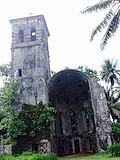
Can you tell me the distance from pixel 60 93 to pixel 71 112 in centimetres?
273

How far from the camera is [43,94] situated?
27266 mm

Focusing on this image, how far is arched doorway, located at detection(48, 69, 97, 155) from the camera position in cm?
3072

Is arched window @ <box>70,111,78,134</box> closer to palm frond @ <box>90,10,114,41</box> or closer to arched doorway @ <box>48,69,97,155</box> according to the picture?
arched doorway @ <box>48,69,97,155</box>

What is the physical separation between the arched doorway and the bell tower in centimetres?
220

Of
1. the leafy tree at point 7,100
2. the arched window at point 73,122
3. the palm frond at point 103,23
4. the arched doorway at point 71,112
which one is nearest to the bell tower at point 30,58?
the leafy tree at point 7,100

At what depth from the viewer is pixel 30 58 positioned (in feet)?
94.8

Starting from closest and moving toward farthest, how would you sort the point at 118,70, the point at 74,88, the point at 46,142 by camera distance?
the point at 46,142 → the point at 74,88 → the point at 118,70

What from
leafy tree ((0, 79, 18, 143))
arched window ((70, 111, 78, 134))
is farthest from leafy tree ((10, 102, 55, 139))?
arched window ((70, 111, 78, 134))

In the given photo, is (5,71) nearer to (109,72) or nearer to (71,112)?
(71,112)

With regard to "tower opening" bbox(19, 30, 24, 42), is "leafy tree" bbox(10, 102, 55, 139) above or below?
below

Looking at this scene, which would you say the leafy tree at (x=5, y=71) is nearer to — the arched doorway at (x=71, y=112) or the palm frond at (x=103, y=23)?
the arched doorway at (x=71, y=112)

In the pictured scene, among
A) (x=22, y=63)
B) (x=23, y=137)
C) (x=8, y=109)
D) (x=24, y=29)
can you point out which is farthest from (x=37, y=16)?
(x=23, y=137)

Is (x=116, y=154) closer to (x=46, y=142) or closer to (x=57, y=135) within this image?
(x=46, y=142)

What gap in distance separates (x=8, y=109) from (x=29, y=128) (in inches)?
107
